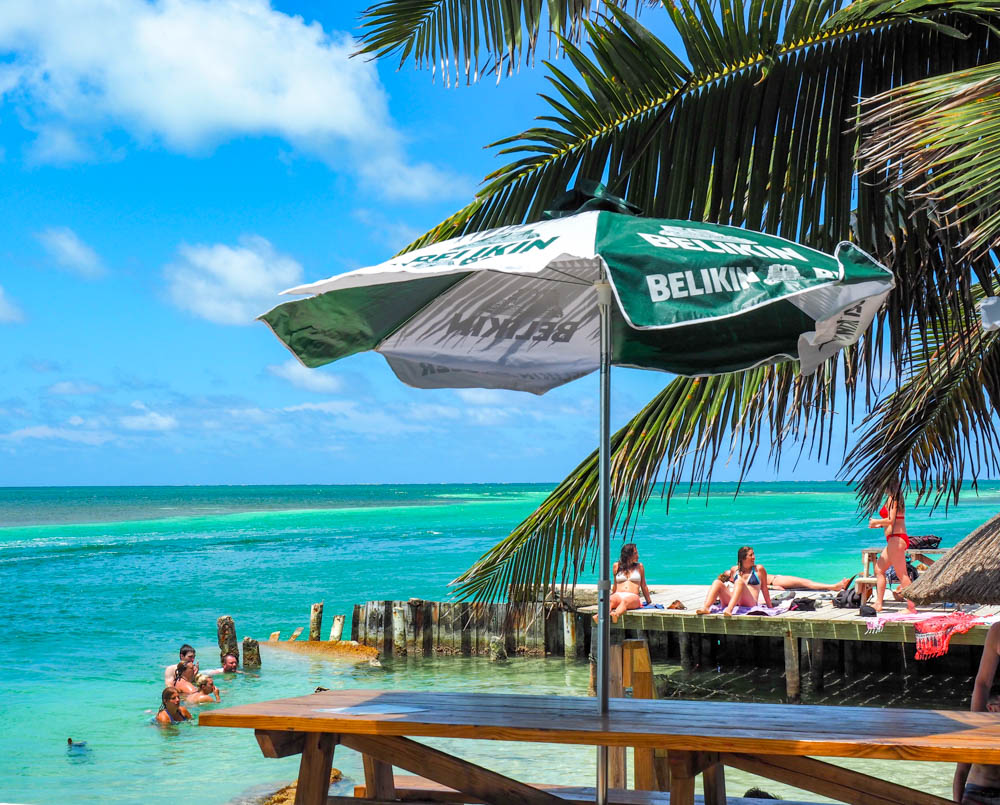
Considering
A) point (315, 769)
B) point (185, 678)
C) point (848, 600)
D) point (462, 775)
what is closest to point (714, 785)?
point (462, 775)

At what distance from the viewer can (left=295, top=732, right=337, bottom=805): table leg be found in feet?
12.8

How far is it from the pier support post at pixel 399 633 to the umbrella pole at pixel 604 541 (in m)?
17.5

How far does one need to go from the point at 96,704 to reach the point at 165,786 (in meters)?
7.35

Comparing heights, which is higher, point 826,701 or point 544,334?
point 544,334

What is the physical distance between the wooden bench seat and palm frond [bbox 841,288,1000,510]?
5.17 metres

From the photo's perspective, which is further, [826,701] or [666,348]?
[826,701]

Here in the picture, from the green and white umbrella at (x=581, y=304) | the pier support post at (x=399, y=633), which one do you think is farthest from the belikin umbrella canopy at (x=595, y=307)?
the pier support post at (x=399, y=633)

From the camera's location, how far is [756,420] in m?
6.71

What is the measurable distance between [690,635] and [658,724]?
15310mm

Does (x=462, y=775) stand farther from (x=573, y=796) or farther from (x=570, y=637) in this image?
(x=570, y=637)

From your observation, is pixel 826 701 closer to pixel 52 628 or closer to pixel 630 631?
pixel 630 631

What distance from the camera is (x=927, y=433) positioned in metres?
9.41

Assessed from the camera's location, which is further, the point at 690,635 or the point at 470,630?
the point at 470,630

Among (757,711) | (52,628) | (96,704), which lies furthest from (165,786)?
(52,628)
